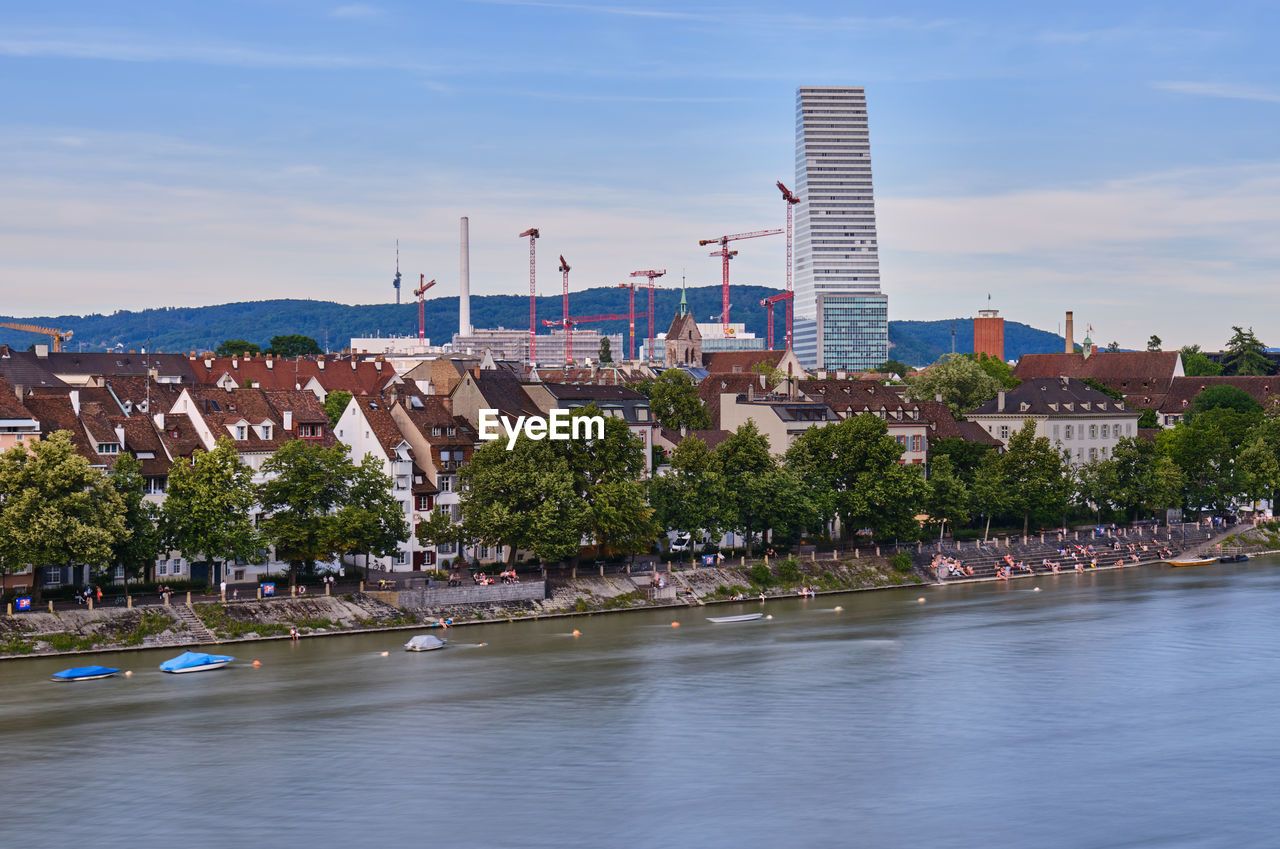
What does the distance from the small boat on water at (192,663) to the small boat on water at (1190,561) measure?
7307cm

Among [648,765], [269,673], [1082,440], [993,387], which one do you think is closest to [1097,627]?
[648,765]

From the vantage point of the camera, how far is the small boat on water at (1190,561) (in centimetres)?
11250

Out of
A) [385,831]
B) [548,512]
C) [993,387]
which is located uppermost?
A: [993,387]

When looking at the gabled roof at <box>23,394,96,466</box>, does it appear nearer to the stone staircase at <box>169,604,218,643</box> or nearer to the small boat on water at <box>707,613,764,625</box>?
the stone staircase at <box>169,604,218,643</box>

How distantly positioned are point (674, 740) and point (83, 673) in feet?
88.6

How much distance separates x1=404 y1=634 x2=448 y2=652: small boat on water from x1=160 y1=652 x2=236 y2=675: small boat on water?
29.1ft

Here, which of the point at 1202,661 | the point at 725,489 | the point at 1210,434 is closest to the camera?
the point at 1202,661

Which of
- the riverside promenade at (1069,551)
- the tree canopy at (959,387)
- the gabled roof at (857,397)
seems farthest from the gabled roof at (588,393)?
the tree canopy at (959,387)

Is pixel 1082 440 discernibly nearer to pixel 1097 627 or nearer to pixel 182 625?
pixel 1097 627

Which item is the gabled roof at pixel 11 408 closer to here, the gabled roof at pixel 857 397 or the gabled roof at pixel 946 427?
the gabled roof at pixel 857 397

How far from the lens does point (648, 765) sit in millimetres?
53625

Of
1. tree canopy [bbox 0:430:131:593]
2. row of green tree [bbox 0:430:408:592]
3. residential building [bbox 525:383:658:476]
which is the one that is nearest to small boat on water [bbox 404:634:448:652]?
row of green tree [bbox 0:430:408:592]

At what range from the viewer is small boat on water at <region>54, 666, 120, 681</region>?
65.7 m

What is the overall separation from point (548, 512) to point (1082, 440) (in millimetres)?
75828
